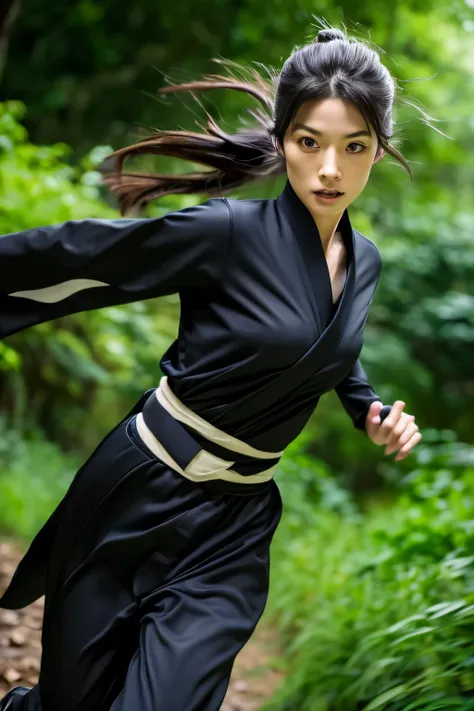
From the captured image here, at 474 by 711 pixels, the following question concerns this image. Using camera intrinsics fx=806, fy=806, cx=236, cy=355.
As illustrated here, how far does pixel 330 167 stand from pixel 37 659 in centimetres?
258

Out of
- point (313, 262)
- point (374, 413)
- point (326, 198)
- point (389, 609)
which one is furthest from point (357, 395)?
point (389, 609)

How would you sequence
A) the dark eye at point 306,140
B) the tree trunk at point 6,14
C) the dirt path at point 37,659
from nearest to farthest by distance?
the dark eye at point 306,140, the dirt path at point 37,659, the tree trunk at point 6,14

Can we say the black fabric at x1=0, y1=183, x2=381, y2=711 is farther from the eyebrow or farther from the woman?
the eyebrow

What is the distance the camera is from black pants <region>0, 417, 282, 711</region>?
1.91 m

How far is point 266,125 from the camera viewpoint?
2154 mm

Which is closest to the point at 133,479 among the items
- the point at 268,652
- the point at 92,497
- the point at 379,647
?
the point at 92,497

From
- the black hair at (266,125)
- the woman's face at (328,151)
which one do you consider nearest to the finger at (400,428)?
the woman's face at (328,151)

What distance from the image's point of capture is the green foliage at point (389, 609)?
8.47ft

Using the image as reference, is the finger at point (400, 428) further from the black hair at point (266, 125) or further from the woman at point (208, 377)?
the black hair at point (266, 125)

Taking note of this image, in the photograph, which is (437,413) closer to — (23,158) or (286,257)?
(23,158)

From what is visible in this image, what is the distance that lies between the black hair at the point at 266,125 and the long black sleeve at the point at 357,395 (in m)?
0.59

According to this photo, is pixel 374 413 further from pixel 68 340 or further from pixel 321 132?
pixel 68 340

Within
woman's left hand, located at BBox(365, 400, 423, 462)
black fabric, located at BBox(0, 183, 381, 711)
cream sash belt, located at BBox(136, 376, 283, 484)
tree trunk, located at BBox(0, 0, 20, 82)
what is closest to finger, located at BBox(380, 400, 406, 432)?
woman's left hand, located at BBox(365, 400, 423, 462)

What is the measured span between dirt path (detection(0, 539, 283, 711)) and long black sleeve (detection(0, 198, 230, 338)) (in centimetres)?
172
